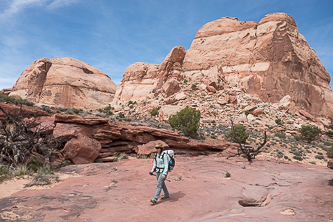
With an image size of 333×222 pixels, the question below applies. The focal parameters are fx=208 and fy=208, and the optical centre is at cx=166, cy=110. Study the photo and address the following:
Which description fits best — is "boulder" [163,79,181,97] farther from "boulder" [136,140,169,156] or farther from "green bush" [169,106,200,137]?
"boulder" [136,140,169,156]

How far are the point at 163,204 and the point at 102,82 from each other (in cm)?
5546

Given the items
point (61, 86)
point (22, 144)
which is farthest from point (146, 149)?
point (61, 86)

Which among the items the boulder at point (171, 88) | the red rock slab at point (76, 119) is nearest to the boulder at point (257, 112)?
the boulder at point (171, 88)

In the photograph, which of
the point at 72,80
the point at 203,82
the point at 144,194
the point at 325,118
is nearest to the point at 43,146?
the point at 144,194

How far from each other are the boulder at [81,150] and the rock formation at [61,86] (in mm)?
39768

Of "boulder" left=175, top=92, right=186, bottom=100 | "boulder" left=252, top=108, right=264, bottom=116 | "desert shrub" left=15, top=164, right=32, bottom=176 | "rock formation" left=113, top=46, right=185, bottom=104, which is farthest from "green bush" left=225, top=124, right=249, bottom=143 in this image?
"rock formation" left=113, top=46, right=185, bottom=104

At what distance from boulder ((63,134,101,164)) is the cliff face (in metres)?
28.7

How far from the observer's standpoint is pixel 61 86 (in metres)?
49.0

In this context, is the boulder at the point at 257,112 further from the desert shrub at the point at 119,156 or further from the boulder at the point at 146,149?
the desert shrub at the point at 119,156

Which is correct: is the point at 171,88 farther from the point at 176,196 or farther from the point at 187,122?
the point at 176,196

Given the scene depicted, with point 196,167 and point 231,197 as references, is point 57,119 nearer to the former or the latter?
point 196,167

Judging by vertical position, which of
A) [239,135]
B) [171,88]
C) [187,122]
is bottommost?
[239,135]

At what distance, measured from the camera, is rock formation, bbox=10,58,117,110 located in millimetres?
48969

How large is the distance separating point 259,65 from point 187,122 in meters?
31.1
